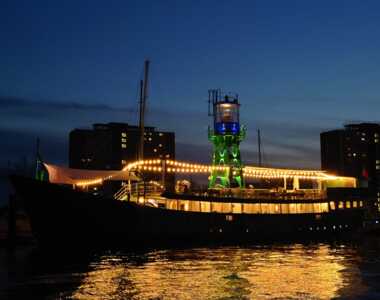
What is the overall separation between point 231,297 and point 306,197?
4460cm

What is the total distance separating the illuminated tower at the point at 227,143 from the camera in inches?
2655

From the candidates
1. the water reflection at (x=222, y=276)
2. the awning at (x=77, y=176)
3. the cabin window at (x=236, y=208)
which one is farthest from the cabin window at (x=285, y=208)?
the awning at (x=77, y=176)

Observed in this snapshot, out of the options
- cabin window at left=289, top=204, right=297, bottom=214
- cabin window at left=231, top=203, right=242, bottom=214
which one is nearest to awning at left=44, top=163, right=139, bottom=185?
cabin window at left=231, top=203, right=242, bottom=214

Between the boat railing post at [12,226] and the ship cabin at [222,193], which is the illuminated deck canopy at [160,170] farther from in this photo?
the boat railing post at [12,226]

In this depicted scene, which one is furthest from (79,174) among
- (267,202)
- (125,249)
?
(267,202)

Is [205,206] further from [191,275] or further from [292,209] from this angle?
[191,275]

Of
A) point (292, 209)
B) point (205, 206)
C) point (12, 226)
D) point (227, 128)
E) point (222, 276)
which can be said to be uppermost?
point (227, 128)

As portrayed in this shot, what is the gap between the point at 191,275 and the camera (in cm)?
3394

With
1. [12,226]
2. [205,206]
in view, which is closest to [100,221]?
[12,226]

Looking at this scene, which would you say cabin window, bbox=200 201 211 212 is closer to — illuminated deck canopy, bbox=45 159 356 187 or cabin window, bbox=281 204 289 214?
illuminated deck canopy, bbox=45 159 356 187

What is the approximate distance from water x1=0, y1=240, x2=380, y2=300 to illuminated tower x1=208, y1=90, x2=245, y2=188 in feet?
63.3

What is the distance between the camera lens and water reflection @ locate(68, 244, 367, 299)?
2822cm

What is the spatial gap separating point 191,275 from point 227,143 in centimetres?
3551

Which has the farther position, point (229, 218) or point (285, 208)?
point (285, 208)
